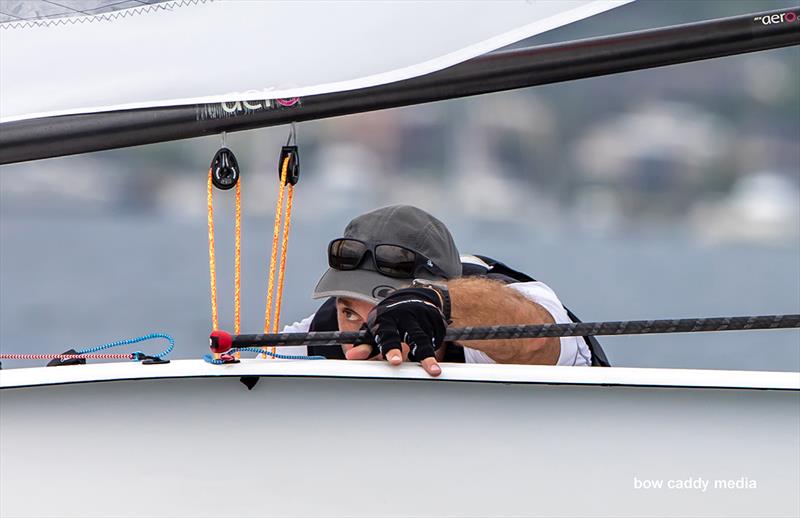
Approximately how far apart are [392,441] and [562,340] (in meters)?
0.57

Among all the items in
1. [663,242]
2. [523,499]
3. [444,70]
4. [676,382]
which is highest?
[444,70]

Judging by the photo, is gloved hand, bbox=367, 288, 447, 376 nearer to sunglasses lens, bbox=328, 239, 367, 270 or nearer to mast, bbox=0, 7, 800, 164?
mast, bbox=0, 7, 800, 164

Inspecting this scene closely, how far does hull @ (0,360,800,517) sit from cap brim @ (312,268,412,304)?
46cm

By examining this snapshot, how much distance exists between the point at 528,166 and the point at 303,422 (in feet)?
9.59

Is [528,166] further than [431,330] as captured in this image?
Yes

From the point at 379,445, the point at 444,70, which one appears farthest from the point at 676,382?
the point at 444,70

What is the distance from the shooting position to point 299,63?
51.3 inches

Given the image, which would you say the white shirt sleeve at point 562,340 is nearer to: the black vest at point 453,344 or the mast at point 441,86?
the black vest at point 453,344

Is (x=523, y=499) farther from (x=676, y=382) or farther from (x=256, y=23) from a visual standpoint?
(x=256, y=23)

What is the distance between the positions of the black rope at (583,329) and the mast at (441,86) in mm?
308

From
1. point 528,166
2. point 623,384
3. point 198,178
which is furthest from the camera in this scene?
point 528,166

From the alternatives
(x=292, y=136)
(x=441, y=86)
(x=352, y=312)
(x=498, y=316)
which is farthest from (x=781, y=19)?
(x=352, y=312)

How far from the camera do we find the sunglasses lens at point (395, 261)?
167cm

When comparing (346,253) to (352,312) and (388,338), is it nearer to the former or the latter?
Answer: (352,312)
